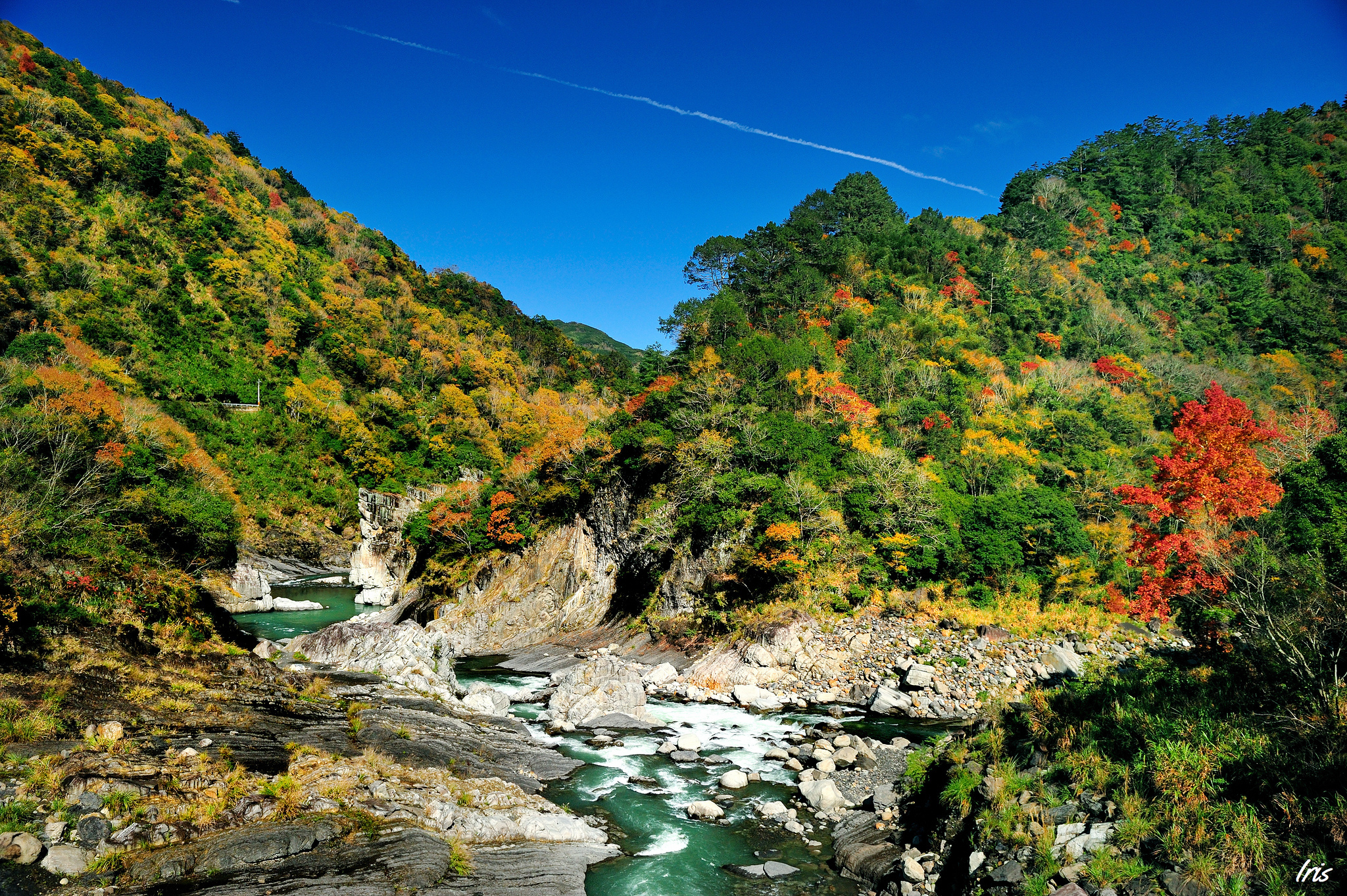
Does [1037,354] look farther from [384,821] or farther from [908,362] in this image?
[384,821]

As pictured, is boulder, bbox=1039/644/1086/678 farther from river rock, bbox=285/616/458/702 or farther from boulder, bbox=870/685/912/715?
river rock, bbox=285/616/458/702

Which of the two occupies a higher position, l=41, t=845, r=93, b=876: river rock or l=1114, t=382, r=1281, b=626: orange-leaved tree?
l=1114, t=382, r=1281, b=626: orange-leaved tree

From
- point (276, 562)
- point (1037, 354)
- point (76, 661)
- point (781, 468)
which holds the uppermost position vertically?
point (1037, 354)

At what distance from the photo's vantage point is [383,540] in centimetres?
5938

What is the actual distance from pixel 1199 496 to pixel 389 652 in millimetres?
34933

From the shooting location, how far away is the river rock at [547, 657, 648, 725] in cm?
2168

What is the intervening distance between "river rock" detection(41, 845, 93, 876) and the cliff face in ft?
89.5

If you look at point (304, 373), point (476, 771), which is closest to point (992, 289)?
point (476, 771)

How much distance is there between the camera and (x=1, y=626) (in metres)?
14.0

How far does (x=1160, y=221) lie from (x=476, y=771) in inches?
4255

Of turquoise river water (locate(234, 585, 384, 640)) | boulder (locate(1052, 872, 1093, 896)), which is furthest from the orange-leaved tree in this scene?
turquoise river water (locate(234, 585, 384, 640))

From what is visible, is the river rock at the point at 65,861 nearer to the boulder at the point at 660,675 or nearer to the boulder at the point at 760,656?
the boulder at the point at 660,675

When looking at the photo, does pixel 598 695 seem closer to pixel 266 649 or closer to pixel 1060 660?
pixel 266 649

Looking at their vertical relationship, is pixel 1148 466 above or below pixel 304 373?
below
